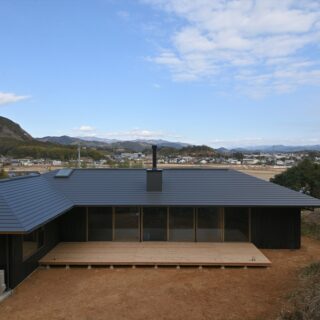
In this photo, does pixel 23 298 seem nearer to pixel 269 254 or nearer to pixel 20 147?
pixel 269 254

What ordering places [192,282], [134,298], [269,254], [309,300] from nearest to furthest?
[309,300] → [134,298] → [192,282] → [269,254]

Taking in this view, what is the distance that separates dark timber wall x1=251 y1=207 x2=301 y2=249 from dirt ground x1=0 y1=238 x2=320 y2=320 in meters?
1.68

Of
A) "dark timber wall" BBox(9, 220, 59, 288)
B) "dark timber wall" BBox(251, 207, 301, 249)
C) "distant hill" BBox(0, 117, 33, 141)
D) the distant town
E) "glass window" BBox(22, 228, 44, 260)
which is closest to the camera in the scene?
"dark timber wall" BBox(9, 220, 59, 288)

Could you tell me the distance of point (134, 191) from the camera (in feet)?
44.8

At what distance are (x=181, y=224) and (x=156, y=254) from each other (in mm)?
1949

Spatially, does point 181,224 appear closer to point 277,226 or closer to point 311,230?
point 277,226

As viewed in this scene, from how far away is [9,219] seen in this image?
898 centimetres

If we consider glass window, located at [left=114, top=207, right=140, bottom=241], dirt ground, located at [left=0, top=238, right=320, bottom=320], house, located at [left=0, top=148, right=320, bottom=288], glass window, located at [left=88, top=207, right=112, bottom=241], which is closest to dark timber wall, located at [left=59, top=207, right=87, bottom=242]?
house, located at [left=0, top=148, right=320, bottom=288]

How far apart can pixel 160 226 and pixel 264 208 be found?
11.6 ft

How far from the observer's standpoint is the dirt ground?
782cm

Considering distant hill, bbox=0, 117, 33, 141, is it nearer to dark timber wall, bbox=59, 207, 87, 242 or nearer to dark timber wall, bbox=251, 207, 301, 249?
dark timber wall, bbox=59, 207, 87, 242

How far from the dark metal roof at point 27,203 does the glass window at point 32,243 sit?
767 millimetres

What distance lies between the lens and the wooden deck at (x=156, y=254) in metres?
10.9

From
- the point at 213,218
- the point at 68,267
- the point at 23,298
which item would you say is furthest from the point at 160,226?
the point at 23,298
